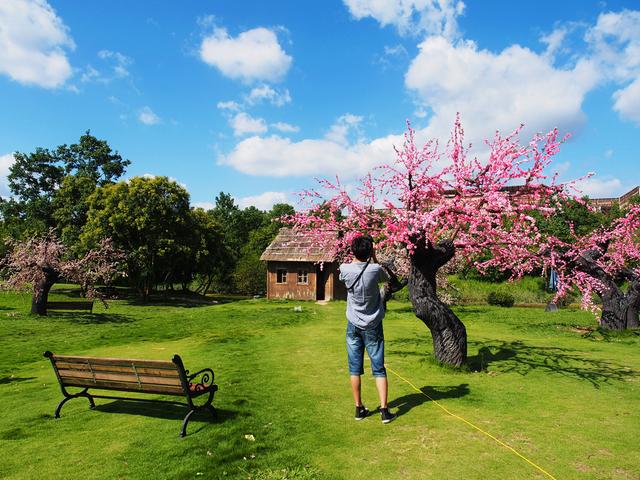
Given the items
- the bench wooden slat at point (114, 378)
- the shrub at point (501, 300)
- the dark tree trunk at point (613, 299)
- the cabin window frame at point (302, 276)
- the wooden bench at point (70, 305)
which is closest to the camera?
the bench wooden slat at point (114, 378)

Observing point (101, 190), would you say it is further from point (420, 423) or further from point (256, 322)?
point (420, 423)

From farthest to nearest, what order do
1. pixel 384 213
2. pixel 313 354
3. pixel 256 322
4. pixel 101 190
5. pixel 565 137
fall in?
pixel 101 190, pixel 256 322, pixel 384 213, pixel 313 354, pixel 565 137

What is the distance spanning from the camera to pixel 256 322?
19453 millimetres

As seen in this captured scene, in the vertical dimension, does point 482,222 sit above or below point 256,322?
above

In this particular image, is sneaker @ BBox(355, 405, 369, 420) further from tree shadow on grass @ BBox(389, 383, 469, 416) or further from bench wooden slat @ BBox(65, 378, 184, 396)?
bench wooden slat @ BBox(65, 378, 184, 396)

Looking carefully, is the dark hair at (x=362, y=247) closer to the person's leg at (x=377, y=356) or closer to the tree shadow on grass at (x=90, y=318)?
the person's leg at (x=377, y=356)

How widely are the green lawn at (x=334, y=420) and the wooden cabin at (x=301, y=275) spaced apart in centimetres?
2019

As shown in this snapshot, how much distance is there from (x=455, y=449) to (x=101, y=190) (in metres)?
33.7

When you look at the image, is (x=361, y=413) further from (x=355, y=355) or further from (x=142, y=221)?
(x=142, y=221)

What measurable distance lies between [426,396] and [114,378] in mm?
5254

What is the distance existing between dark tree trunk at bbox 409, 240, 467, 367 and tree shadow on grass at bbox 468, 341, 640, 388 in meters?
0.68

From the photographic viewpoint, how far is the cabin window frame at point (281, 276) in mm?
34500

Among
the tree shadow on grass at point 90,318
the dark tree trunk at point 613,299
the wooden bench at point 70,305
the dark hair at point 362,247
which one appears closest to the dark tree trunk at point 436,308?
the dark hair at point 362,247

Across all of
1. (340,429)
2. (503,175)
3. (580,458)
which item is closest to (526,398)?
(580,458)
